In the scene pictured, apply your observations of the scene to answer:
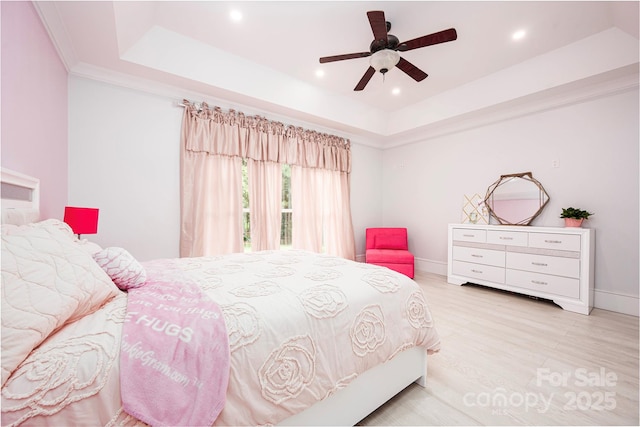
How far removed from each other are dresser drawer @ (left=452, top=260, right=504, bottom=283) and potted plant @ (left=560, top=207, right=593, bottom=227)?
901 mm

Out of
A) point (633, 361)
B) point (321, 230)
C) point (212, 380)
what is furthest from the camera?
point (321, 230)

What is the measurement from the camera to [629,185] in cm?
280

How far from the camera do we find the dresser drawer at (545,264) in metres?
2.84

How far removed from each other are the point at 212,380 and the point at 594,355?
9.00 feet

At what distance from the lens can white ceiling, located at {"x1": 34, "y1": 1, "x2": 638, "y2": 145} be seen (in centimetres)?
231

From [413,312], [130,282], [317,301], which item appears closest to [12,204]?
[130,282]

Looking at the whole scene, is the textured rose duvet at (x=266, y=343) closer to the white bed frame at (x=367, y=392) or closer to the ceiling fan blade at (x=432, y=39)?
the white bed frame at (x=367, y=392)

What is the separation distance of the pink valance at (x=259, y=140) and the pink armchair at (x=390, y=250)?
4.35ft

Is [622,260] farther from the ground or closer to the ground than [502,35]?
closer to the ground

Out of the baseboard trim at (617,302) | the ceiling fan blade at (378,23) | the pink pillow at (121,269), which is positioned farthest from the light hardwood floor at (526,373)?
the ceiling fan blade at (378,23)

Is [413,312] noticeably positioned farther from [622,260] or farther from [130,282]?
[622,260]

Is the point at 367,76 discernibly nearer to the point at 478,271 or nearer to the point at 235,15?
the point at 235,15

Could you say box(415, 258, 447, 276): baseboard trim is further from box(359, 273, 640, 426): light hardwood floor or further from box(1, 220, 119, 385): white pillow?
box(1, 220, 119, 385): white pillow

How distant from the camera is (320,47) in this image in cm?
292
